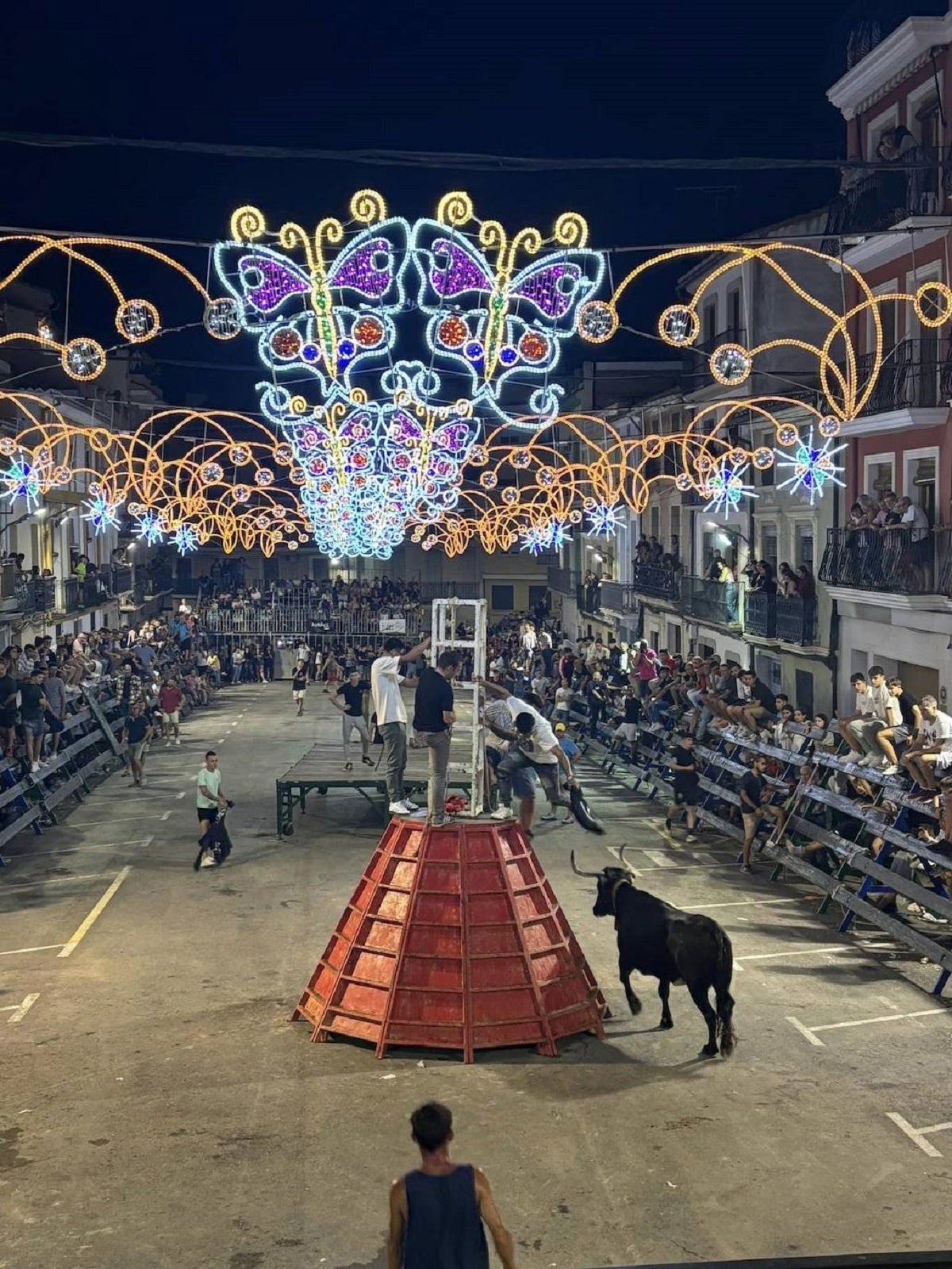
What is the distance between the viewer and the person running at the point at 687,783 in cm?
2238

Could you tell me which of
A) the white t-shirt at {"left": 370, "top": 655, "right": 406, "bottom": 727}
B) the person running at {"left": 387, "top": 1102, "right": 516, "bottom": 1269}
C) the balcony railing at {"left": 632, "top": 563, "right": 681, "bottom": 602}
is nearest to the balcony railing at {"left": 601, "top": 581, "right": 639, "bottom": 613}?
the balcony railing at {"left": 632, "top": 563, "right": 681, "bottom": 602}

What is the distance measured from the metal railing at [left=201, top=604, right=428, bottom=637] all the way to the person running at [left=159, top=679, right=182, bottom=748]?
1869 centimetres

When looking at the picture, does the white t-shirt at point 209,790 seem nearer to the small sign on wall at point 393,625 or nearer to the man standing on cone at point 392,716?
the man standing on cone at point 392,716

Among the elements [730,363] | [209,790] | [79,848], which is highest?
[730,363]

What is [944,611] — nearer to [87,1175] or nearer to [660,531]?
[87,1175]

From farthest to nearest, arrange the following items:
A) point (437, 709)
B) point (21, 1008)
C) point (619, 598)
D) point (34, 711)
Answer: point (619, 598)
point (34, 711)
point (437, 709)
point (21, 1008)

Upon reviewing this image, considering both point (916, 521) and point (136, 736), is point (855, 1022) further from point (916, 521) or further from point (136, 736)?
point (136, 736)

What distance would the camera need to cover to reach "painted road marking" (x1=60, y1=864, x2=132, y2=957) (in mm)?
15906

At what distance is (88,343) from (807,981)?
1033 cm

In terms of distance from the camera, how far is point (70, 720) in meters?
27.6

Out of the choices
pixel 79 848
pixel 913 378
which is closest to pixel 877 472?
pixel 913 378

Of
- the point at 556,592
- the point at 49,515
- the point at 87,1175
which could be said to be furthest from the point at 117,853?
the point at 556,592

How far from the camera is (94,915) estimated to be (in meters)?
17.4

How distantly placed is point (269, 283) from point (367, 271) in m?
1.05
